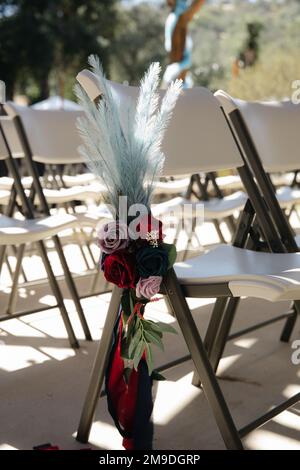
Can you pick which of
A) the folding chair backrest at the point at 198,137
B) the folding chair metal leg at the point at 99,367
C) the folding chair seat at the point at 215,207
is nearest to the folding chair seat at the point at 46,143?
the folding chair seat at the point at 215,207

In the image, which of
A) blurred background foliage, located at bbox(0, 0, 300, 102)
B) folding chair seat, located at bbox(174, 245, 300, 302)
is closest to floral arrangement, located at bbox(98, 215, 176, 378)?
folding chair seat, located at bbox(174, 245, 300, 302)


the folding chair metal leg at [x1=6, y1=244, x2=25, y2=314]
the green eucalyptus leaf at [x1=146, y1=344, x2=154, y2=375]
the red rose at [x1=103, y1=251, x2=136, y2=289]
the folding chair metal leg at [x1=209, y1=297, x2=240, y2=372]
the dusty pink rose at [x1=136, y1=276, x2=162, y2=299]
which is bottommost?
the folding chair metal leg at [x1=6, y1=244, x2=25, y2=314]

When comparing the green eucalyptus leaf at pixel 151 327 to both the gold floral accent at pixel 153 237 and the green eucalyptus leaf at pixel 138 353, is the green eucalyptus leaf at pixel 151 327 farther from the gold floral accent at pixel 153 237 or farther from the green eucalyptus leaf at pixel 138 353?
the gold floral accent at pixel 153 237

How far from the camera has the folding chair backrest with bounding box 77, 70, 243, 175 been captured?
2348mm

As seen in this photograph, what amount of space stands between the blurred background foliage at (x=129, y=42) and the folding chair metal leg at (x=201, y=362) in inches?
393

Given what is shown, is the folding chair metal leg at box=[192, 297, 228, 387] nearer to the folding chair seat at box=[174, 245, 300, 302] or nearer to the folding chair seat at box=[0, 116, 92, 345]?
the folding chair seat at box=[174, 245, 300, 302]

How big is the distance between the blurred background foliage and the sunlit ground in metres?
8.87

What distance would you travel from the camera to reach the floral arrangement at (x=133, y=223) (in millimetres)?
1728

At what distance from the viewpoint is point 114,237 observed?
1733mm

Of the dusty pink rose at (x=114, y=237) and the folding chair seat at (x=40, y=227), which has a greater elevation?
the dusty pink rose at (x=114, y=237)

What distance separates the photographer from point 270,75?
12.0m

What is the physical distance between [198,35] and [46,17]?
19256 millimetres

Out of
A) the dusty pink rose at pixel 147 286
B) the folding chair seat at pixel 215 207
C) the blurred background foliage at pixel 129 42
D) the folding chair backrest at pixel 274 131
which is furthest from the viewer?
the blurred background foliage at pixel 129 42

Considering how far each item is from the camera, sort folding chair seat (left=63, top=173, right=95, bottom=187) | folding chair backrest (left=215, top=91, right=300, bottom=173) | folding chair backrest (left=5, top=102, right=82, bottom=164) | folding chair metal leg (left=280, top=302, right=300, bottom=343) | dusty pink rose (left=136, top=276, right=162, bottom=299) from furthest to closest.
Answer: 1. folding chair seat (left=63, top=173, right=95, bottom=187)
2. folding chair backrest (left=5, top=102, right=82, bottom=164)
3. folding chair metal leg (left=280, top=302, right=300, bottom=343)
4. folding chair backrest (left=215, top=91, right=300, bottom=173)
5. dusty pink rose (left=136, top=276, right=162, bottom=299)
